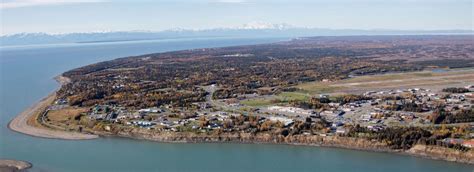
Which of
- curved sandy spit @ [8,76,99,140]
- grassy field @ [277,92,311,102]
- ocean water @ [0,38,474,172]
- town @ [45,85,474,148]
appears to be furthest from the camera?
grassy field @ [277,92,311,102]


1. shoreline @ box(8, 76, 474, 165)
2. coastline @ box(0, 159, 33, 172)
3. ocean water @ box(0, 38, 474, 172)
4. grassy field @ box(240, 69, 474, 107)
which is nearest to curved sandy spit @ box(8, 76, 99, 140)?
shoreline @ box(8, 76, 474, 165)

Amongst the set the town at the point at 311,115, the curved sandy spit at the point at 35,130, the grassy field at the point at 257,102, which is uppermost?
the town at the point at 311,115

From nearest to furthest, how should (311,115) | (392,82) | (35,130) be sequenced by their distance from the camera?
(35,130), (311,115), (392,82)

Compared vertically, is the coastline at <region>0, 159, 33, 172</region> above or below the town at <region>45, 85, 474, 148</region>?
below

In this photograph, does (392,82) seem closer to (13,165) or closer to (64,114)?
(64,114)

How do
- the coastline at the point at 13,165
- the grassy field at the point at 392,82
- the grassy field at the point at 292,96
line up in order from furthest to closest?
the grassy field at the point at 392,82 < the grassy field at the point at 292,96 < the coastline at the point at 13,165

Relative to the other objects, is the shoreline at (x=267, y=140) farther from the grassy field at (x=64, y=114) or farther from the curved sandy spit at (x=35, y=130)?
the grassy field at (x=64, y=114)

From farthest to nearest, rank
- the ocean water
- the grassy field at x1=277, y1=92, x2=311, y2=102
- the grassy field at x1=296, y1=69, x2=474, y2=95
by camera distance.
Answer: the grassy field at x1=296, y1=69, x2=474, y2=95 < the grassy field at x1=277, y1=92, x2=311, y2=102 < the ocean water

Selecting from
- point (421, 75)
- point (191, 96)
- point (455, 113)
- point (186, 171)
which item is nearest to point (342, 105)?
point (455, 113)

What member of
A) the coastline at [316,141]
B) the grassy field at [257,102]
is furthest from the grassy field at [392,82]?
the coastline at [316,141]

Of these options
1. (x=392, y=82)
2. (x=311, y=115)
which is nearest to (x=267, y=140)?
(x=311, y=115)

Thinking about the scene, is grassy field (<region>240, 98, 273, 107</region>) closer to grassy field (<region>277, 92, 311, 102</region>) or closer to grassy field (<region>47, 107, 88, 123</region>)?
grassy field (<region>277, 92, 311, 102</region>)

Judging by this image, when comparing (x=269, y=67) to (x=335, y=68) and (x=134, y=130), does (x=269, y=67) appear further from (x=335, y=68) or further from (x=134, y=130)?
(x=134, y=130)
